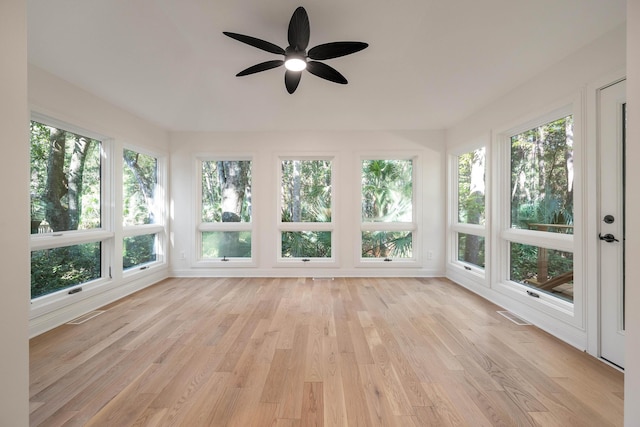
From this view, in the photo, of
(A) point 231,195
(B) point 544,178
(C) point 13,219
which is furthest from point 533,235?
(A) point 231,195

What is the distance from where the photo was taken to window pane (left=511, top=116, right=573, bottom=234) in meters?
2.32

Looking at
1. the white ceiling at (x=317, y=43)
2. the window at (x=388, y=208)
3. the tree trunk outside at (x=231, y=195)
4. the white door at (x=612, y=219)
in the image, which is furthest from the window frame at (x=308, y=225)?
the white door at (x=612, y=219)

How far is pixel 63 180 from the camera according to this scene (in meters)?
2.69

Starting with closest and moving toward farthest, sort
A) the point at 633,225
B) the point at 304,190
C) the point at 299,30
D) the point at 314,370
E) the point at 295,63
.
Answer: the point at 633,225 → the point at 314,370 → the point at 299,30 → the point at 295,63 → the point at 304,190

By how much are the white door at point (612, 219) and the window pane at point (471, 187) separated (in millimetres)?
1491

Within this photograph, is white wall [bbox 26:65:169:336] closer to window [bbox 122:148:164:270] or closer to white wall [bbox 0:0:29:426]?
window [bbox 122:148:164:270]

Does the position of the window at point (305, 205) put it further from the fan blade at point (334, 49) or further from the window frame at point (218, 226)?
the fan blade at point (334, 49)

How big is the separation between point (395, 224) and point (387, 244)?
363 mm

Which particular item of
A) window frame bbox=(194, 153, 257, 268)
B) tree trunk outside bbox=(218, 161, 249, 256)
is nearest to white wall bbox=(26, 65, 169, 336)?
window frame bbox=(194, 153, 257, 268)

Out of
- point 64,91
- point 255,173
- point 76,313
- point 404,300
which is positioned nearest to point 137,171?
point 64,91

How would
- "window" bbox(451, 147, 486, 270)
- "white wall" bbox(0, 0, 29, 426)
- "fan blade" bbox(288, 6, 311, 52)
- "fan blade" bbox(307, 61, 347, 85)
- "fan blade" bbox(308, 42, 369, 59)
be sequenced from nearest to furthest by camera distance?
1. "white wall" bbox(0, 0, 29, 426)
2. "fan blade" bbox(288, 6, 311, 52)
3. "fan blade" bbox(308, 42, 369, 59)
4. "fan blade" bbox(307, 61, 347, 85)
5. "window" bbox(451, 147, 486, 270)

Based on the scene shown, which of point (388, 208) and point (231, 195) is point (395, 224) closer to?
point (388, 208)

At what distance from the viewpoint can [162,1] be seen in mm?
2031

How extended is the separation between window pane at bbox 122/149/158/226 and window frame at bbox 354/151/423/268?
3.22m
